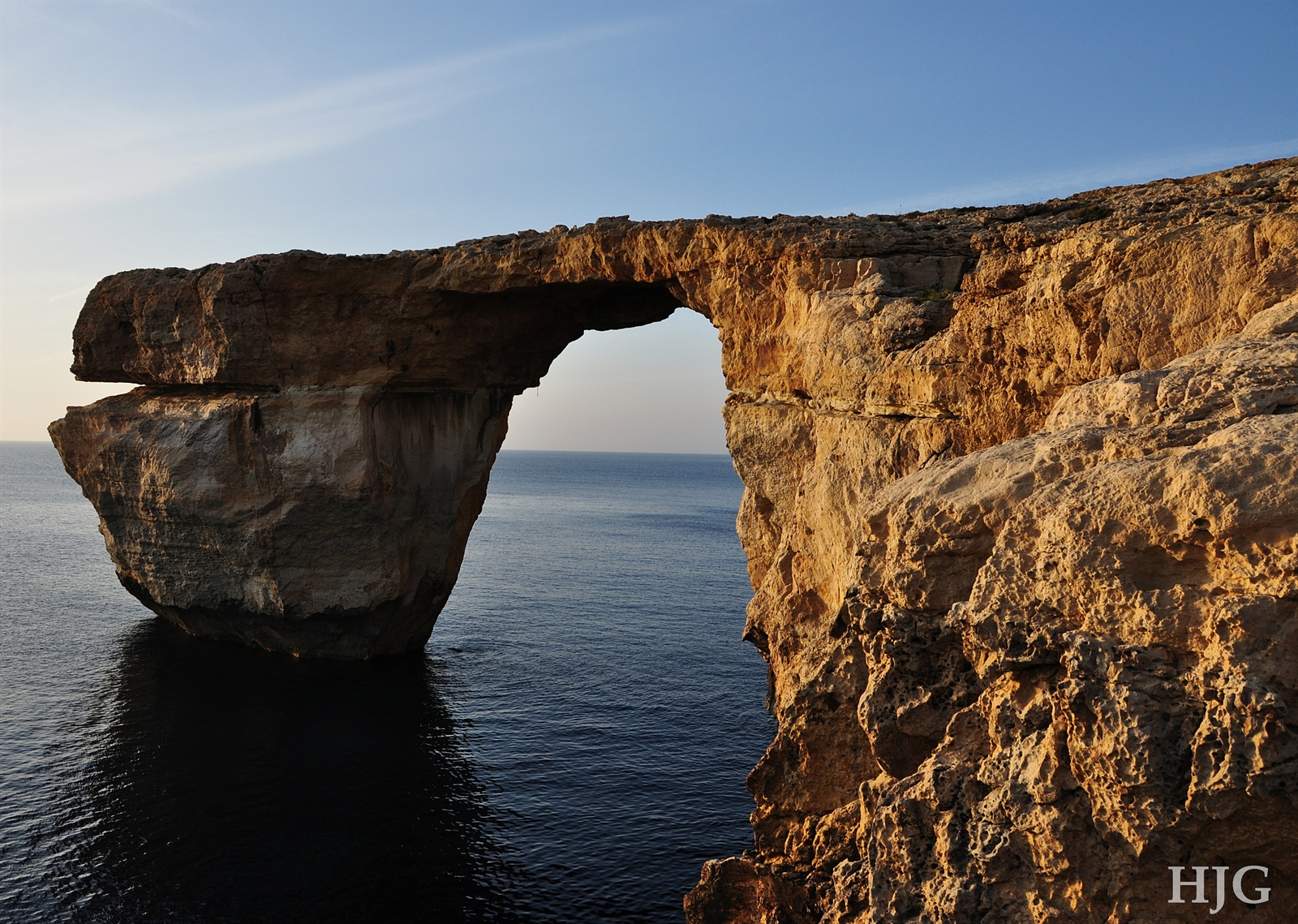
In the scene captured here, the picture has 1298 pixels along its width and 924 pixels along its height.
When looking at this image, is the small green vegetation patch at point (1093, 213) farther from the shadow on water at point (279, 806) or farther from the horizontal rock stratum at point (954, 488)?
the shadow on water at point (279, 806)

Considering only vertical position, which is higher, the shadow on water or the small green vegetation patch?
the small green vegetation patch

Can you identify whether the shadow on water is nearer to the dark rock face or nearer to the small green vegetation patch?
the dark rock face

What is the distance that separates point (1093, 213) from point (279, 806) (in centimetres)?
1935

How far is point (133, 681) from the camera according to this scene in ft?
87.5

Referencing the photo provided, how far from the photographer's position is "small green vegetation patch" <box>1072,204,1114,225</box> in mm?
14680

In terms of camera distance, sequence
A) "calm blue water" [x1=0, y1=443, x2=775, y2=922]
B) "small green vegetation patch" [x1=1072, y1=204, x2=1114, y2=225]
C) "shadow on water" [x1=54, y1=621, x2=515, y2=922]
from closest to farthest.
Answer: "small green vegetation patch" [x1=1072, y1=204, x2=1114, y2=225], "shadow on water" [x1=54, y1=621, x2=515, y2=922], "calm blue water" [x1=0, y1=443, x2=775, y2=922]

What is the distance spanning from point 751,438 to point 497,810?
377 inches

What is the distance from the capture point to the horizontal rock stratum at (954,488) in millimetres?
6219

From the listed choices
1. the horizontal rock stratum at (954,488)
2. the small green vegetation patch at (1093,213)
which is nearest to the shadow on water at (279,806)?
the horizontal rock stratum at (954,488)

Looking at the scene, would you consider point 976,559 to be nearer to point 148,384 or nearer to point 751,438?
point 751,438

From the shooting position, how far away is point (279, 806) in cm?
1906

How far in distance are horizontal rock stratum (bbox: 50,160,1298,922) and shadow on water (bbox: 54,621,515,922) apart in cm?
457

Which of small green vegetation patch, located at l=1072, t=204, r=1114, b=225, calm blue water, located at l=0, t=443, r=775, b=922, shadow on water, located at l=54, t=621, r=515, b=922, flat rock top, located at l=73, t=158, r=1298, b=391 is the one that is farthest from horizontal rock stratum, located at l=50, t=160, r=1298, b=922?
shadow on water, located at l=54, t=621, r=515, b=922

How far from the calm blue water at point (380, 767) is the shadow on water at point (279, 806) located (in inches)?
2.3
